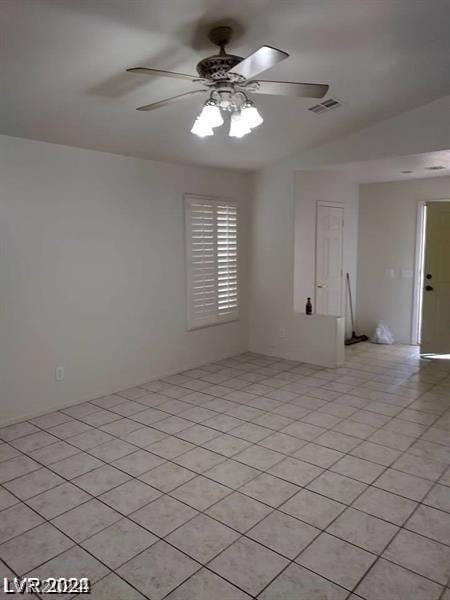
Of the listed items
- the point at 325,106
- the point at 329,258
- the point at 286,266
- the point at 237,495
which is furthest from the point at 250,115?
the point at 329,258

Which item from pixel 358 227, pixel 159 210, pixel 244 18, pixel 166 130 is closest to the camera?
pixel 244 18

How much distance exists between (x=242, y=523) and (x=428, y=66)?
344cm

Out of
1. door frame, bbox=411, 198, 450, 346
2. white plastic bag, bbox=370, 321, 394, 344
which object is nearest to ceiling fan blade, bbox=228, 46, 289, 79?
door frame, bbox=411, 198, 450, 346

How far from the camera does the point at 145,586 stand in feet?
6.67

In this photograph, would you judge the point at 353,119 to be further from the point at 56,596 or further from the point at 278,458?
the point at 56,596

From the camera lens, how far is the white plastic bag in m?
6.66

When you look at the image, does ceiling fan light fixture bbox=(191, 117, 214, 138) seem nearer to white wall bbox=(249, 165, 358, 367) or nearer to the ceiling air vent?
the ceiling air vent

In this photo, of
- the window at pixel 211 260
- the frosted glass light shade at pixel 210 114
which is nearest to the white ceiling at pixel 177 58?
the frosted glass light shade at pixel 210 114

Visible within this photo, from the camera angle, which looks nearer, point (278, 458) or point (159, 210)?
point (278, 458)

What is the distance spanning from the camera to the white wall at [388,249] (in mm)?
6449

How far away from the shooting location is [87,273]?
432 cm

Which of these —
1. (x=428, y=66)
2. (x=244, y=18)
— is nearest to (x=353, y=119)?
(x=428, y=66)

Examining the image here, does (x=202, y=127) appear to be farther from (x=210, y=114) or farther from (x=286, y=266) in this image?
(x=286, y=266)

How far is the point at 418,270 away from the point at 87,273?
15.3 ft
